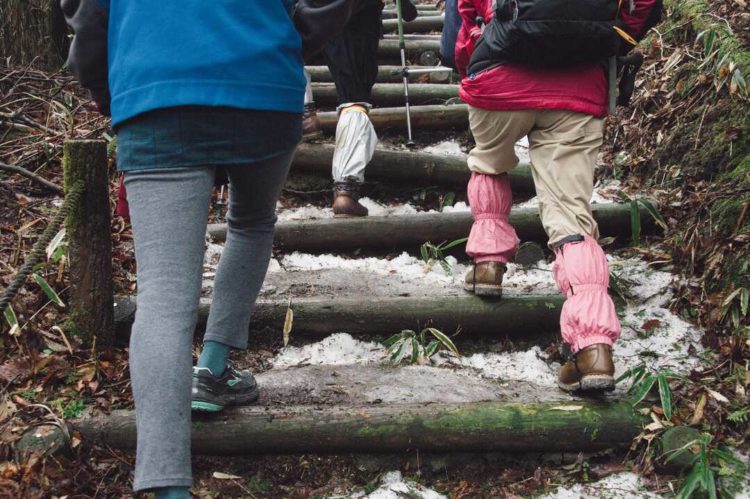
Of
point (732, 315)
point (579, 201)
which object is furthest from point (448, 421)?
point (732, 315)

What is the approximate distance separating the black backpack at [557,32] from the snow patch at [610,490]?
4.72ft

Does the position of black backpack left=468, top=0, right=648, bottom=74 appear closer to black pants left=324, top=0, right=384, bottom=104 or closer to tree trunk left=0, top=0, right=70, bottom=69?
black pants left=324, top=0, right=384, bottom=104

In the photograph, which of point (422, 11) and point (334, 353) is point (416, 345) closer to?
point (334, 353)

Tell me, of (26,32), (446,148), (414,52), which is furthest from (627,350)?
(414,52)

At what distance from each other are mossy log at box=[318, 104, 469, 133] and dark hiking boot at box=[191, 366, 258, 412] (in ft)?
9.43

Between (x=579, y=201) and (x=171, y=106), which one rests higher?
(x=171, y=106)

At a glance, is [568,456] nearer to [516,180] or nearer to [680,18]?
[516,180]

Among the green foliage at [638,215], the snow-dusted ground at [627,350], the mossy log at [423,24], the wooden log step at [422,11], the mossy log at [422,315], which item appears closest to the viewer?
the snow-dusted ground at [627,350]

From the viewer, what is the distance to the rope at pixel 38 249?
234 cm

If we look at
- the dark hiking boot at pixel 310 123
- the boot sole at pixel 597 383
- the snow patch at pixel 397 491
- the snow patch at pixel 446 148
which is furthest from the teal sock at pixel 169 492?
the snow patch at pixel 446 148

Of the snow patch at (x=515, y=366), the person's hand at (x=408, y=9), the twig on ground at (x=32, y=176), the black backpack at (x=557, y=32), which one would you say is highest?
the person's hand at (x=408, y=9)

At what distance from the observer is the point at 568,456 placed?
2436 mm

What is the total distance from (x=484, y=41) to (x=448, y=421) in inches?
55.8

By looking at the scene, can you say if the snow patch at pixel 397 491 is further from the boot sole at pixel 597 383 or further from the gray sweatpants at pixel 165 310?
the gray sweatpants at pixel 165 310
